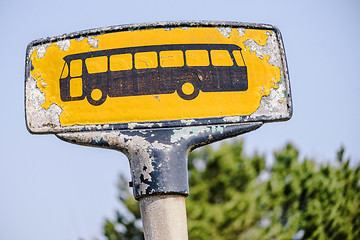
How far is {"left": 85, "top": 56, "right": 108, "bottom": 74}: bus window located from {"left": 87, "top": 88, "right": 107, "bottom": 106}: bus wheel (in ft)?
0.19

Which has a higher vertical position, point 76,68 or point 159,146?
point 76,68

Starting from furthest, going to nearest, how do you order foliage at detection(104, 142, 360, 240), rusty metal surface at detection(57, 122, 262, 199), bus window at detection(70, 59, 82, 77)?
1. foliage at detection(104, 142, 360, 240)
2. bus window at detection(70, 59, 82, 77)
3. rusty metal surface at detection(57, 122, 262, 199)

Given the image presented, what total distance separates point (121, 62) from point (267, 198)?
10632 millimetres

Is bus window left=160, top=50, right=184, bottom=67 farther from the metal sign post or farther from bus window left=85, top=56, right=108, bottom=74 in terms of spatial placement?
bus window left=85, top=56, right=108, bottom=74

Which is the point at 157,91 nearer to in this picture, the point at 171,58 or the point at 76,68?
the point at 171,58

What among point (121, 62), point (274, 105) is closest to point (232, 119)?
point (274, 105)

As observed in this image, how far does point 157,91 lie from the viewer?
47.9 inches

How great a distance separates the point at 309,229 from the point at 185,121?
1056 cm

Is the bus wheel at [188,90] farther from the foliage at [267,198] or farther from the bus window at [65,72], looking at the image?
the foliage at [267,198]

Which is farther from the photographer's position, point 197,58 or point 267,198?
point 267,198

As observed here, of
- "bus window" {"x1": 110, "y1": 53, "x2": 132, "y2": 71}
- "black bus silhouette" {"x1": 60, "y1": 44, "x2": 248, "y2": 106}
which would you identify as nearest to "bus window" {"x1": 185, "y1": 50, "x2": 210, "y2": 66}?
"black bus silhouette" {"x1": 60, "y1": 44, "x2": 248, "y2": 106}

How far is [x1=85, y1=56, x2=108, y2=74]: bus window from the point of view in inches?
A: 49.1

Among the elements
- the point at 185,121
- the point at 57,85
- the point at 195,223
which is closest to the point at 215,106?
the point at 185,121

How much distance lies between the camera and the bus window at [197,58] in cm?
124
